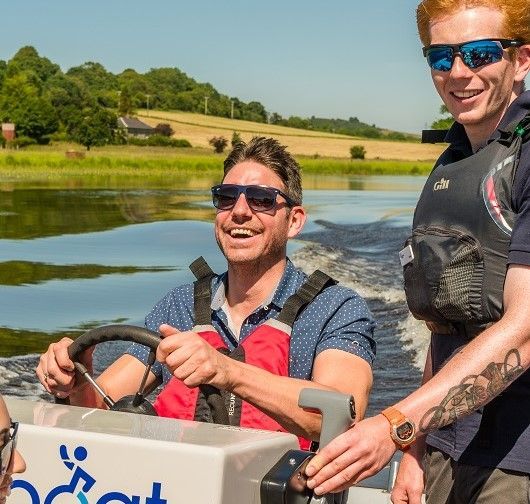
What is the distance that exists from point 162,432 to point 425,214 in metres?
0.77

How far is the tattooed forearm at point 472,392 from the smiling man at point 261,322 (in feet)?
2.11

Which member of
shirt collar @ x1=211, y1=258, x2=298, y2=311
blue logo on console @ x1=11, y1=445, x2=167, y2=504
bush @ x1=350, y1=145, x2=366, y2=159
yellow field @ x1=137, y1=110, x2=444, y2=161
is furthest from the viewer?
yellow field @ x1=137, y1=110, x2=444, y2=161

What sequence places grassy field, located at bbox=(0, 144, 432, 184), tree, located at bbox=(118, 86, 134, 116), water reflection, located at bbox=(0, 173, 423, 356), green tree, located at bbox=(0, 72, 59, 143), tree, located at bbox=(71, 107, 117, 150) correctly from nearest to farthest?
water reflection, located at bbox=(0, 173, 423, 356) < grassy field, located at bbox=(0, 144, 432, 184) < tree, located at bbox=(71, 107, 117, 150) < green tree, located at bbox=(0, 72, 59, 143) < tree, located at bbox=(118, 86, 134, 116)

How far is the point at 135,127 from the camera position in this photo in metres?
93.4

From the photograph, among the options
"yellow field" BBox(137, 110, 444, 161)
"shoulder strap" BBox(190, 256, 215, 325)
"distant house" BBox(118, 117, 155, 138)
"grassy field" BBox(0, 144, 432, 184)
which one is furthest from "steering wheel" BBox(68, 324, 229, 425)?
"distant house" BBox(118, 117, 155, 138)

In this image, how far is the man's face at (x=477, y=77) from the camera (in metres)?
2.37

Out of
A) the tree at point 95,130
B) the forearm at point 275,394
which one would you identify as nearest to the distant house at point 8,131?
the tree at point 95,130

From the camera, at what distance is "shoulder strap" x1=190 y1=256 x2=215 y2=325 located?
127 inches

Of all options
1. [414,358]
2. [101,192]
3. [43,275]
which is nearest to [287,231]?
[414,358]

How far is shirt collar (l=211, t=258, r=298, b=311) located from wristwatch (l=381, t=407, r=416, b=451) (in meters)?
1.15

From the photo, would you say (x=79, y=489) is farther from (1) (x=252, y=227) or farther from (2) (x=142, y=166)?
(2) (x=142, y=166)

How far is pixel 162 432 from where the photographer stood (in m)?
2.20

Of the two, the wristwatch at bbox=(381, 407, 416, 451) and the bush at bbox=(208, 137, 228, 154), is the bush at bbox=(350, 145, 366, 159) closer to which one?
the bush at bbox=(208, 137, 228, 154)

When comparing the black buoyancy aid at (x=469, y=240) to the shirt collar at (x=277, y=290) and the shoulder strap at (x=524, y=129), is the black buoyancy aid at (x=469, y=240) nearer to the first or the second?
the shoulder strap at (x=524, y=129)
